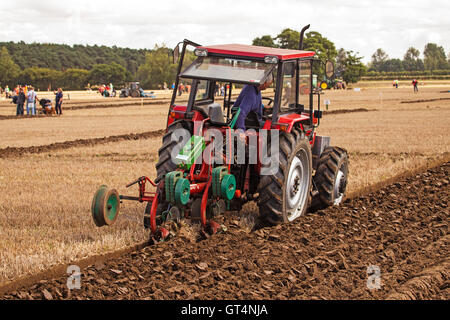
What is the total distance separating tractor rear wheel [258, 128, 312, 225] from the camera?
23.4 ft

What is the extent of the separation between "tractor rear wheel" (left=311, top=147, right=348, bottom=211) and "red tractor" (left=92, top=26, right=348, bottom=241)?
1.63 feet

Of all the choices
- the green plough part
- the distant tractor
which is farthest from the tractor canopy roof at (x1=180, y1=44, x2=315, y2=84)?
the distant tractor

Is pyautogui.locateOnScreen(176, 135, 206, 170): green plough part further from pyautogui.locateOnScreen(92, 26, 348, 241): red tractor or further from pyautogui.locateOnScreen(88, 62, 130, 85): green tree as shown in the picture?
pyautogui.locateOnScreen(88, 62, 130, 85): green tree

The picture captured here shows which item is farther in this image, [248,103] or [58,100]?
[58,100]

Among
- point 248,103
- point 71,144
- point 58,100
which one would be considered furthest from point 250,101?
point 58,100

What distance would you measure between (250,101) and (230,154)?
A: 71 centimetres

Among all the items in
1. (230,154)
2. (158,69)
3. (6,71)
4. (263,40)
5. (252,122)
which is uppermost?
(263,40)

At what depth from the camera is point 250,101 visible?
7371 millimetres

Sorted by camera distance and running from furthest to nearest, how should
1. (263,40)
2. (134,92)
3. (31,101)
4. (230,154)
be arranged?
(263,40) → (134,92) → (31,101) → (230,154)

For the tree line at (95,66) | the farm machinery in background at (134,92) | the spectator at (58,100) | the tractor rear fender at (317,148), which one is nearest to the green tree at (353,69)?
the tree line at (95,66)

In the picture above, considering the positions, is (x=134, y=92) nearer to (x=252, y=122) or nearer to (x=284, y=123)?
(x=252, y=122)

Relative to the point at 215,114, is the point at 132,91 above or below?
below
